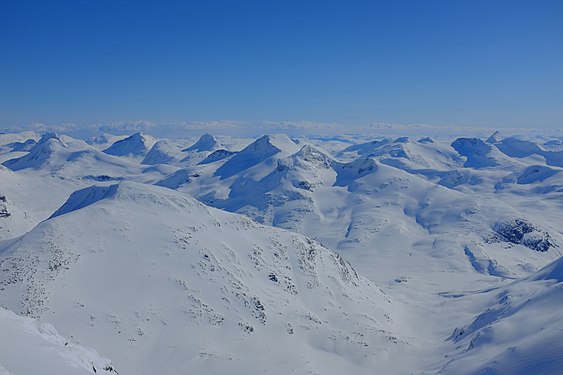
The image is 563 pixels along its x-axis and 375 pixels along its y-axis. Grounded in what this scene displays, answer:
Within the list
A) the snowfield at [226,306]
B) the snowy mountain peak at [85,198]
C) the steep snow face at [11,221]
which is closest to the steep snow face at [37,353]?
the snowfield at [226,306]

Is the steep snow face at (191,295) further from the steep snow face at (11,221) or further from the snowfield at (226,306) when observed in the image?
the steep snow face at (11,221)

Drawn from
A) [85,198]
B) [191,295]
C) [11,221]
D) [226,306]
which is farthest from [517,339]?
[11,221]

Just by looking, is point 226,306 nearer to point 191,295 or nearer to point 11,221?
point 191,295

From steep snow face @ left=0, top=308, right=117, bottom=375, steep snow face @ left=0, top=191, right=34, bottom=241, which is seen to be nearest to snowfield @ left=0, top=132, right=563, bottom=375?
steep snow face @ left=0, top=308, right=117, bottom=375

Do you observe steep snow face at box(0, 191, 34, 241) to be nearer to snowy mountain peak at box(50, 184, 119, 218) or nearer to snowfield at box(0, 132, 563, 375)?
snowy mountain peak at box(50, 184, 119, 218)

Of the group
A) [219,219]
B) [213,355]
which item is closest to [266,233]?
[219,219]

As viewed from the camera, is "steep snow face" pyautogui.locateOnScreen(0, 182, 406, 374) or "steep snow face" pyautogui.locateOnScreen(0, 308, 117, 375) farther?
"steep snow face" pyautogui.locateOnScreen(0, 182, 406, 374)

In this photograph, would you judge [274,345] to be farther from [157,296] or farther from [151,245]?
[151,245]
